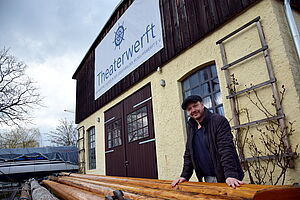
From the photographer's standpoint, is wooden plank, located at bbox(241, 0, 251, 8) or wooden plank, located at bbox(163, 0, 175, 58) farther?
wooden plank, located at bbox(163, 0, 175, 58)

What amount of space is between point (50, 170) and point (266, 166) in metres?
11.5

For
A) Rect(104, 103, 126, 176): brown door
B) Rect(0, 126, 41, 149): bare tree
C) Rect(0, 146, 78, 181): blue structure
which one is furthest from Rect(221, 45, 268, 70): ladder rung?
Rect(0, 126, 41, 149): bare tree

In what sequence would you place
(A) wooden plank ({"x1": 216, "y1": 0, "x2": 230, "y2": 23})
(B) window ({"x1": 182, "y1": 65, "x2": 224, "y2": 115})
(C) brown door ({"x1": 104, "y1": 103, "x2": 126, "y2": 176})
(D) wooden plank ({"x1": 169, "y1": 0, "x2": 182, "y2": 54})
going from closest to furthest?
(A) wooden plank ({"x1": 216, "y1": 0, "x2": 230, "y2": 23}), (B) window ({"x1": 182, "y1": 65, "x2": 224, "y2": 115}), (D) wooden plank ({"x1": 169, "y1": 0, "x2": 182, "y2": 54}), (C) brown door ({"x1": 104, "y1": 103, "x2": 126, "y2": 176})

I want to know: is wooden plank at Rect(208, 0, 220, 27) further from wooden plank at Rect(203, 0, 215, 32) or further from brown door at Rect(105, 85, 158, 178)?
brown door at Rect(105, 85, 158, 178)

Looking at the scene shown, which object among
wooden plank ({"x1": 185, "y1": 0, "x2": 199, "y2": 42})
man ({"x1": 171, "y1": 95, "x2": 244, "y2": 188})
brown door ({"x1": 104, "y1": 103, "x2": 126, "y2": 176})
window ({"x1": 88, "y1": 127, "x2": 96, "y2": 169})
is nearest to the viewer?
man ({"x1": 171, "y1": 95, "x2": 244, "y2": 188})


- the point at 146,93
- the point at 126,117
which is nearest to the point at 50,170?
the point at 126,117

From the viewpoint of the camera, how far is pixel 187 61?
5.52 meters

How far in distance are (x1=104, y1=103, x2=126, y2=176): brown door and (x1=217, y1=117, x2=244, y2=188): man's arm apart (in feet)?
20.0

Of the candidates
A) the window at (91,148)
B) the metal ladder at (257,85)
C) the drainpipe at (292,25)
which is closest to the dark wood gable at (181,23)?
the metal ladder at (257,85)

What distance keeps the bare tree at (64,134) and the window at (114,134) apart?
25.5m

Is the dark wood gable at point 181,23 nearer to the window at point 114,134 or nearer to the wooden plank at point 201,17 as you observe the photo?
the wooden plank at point 201,17

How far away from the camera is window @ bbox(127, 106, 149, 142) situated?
7.02 m

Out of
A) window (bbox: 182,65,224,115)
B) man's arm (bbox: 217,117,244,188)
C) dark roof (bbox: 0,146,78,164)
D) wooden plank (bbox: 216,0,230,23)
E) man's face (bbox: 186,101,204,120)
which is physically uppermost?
wooden plank (bbox: 216,0,230,23)

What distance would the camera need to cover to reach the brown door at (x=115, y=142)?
26.8ft
